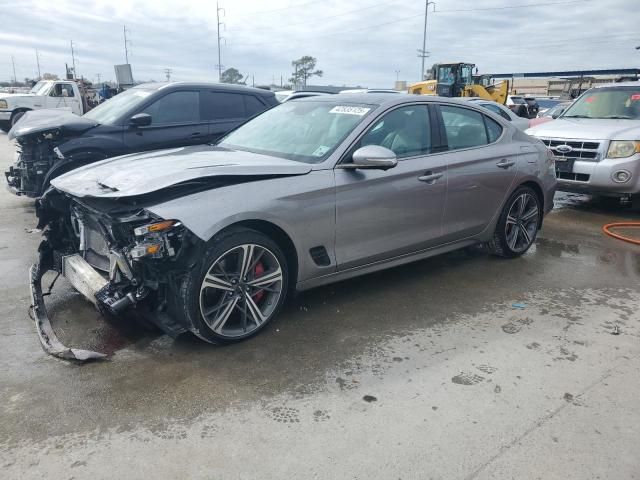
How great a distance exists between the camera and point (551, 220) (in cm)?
755

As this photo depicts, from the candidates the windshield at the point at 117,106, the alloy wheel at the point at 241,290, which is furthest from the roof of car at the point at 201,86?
the alloy wheel at the point at 241,290

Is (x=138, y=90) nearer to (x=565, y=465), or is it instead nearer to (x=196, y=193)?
(x=196, y=193)

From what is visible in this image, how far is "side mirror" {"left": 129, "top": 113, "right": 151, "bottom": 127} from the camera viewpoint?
6.64 meters

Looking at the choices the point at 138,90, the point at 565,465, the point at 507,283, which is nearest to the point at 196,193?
the point at 565,465

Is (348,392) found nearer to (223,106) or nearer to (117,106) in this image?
(223,106)

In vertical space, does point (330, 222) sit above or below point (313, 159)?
below

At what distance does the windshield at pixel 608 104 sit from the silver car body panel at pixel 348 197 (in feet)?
14.1

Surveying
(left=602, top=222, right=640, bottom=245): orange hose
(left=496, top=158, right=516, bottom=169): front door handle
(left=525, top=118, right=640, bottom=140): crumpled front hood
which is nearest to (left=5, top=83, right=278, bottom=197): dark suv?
(left=496, top=158, right=516, bottom=169): front door handle

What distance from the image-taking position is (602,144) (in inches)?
289

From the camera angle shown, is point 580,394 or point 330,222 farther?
point 330,222

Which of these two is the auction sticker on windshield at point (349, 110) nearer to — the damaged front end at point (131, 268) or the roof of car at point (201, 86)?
the damaged front end at point (131, 268)

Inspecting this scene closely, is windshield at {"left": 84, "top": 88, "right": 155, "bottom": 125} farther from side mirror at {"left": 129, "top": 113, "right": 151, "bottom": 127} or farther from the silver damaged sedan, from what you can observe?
the silver damaged sedan

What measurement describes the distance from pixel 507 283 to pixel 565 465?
8.51ft

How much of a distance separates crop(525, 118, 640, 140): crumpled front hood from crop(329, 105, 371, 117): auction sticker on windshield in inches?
191
